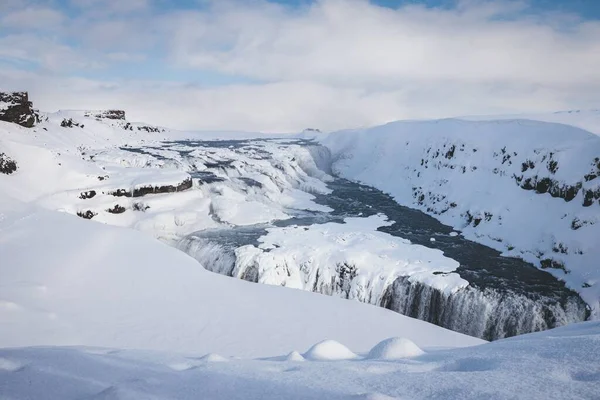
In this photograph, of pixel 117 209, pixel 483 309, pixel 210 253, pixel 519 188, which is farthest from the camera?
pixel 519 188

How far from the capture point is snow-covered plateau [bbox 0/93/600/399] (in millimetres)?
3715

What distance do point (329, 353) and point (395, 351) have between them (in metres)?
0.92

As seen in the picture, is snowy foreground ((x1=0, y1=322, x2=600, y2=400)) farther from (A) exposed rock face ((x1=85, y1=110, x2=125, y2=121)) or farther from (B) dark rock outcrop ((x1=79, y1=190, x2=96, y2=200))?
(A) exposed rock face ((x1=85, y1=110, x2=125, y2=121))

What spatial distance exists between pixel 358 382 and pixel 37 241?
558 inches

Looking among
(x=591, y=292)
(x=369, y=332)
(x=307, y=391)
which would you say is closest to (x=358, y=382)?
(x=307, y=391)

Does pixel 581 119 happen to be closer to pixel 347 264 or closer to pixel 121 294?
pixel 347 264

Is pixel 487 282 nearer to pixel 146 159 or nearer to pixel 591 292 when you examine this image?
pixel 591 292

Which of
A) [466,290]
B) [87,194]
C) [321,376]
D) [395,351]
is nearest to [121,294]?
[395,351]

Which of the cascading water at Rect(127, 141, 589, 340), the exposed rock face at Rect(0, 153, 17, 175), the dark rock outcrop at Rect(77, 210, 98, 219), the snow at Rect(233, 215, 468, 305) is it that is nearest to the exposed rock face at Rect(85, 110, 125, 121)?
the exposed rock face at Rect(0, 153, 17, 175)

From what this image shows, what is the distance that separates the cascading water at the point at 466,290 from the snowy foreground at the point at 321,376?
10.6 metres

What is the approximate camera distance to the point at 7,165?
752 inches

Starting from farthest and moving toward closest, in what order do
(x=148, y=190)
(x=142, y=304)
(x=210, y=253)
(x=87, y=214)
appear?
(x=148, y=190) < (x=87, y=214) < (x=210, y=253) < (x=142, y=304)

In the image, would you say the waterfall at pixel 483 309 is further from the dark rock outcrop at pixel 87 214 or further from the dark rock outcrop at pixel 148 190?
the dark rock outcrop at pixel 87 214

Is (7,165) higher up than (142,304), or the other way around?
(7,165)
